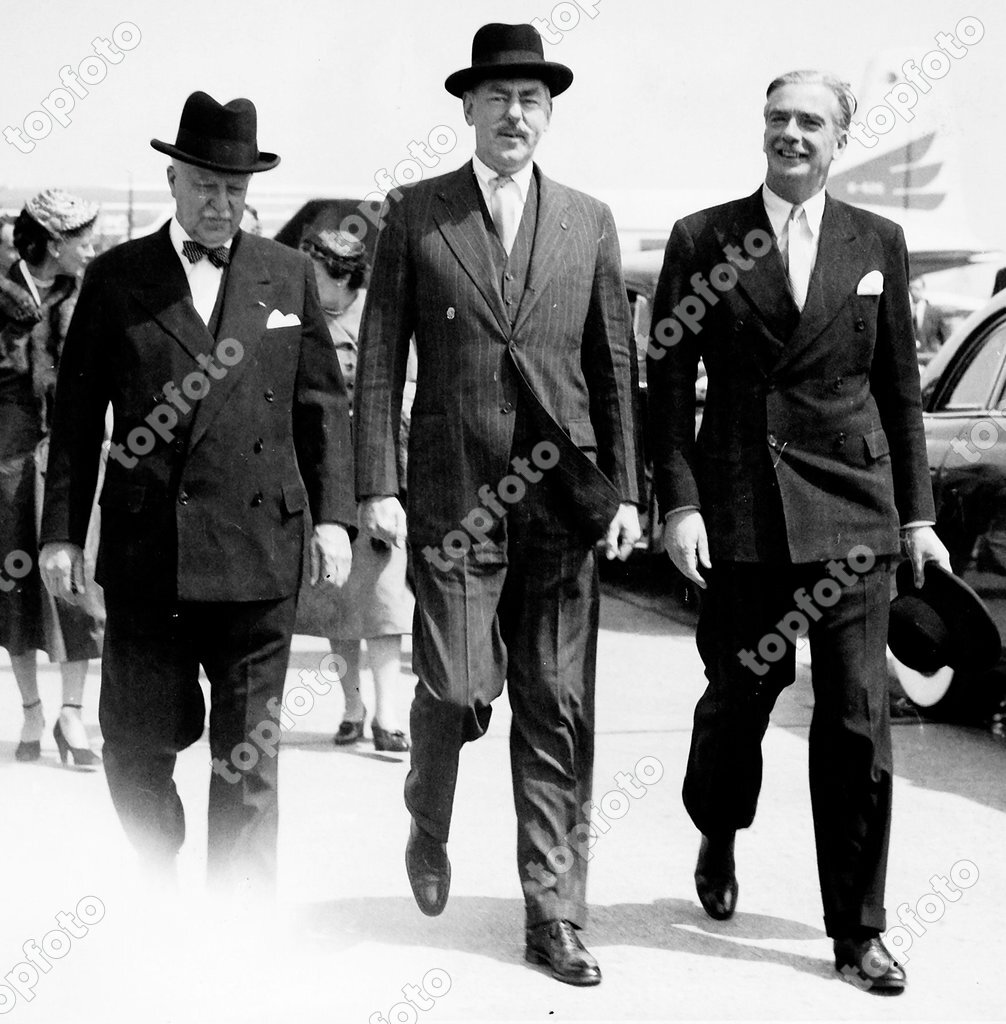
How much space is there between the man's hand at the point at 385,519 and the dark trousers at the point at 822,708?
0.87m

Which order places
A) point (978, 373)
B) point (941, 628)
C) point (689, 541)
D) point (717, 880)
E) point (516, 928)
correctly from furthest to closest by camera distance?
point (978, 373), point (941, 628), point (717, 880), point (516, 928), point (689, 541)

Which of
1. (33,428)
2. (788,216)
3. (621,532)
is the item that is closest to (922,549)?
(621,532)

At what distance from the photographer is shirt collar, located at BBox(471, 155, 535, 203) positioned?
4766mm

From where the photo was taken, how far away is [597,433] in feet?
15.8

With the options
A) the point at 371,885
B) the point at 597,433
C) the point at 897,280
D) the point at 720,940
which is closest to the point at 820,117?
the point at 897,280

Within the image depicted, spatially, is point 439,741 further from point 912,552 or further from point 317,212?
point 317,212

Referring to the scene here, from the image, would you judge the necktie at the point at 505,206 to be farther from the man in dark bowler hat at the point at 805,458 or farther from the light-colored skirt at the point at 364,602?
the light-colored skirt at the point at 364,602

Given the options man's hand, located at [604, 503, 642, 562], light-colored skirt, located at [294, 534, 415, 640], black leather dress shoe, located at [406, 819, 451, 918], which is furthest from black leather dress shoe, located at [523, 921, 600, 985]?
light-colored skirt, located at [294, 534, 415, 640]

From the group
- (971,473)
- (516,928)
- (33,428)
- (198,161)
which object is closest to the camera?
(198,161)

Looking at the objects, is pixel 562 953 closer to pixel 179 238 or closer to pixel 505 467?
pixel 505 467

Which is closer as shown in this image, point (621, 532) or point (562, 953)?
point (562, 953)

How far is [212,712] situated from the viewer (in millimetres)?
4566

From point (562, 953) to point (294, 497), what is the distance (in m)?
1.34

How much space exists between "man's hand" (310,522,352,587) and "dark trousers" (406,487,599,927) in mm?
196
